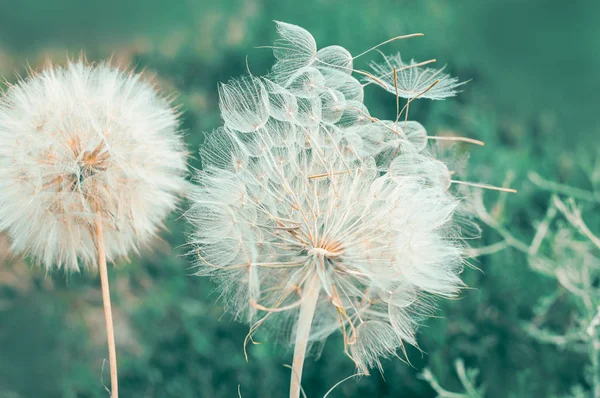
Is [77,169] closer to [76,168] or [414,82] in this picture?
[76,168]

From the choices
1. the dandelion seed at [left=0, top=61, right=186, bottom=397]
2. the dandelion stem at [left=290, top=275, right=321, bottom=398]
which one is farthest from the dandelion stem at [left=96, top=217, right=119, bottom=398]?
the dandelion stem at [left=290, top=275, right=321, bottom=398]

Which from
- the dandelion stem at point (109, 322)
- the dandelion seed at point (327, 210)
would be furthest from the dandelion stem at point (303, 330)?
the dandelion stem at point (109, 322)

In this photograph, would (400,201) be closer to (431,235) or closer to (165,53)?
(431,235)

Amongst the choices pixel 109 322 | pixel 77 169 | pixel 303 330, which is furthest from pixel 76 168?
pixel 303 330

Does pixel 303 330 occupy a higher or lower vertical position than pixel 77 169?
lower

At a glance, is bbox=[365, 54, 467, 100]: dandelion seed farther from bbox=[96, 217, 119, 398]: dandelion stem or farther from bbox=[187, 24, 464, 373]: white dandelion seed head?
bbox=[96, 217, 119, 398]: dandelion stem

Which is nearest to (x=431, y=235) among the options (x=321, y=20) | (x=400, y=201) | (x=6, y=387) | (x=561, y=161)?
(x=400, y=201)

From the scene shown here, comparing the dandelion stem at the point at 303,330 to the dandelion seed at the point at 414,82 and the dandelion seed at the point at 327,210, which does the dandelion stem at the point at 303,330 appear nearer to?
the dandelion seed at the point at 327,210
